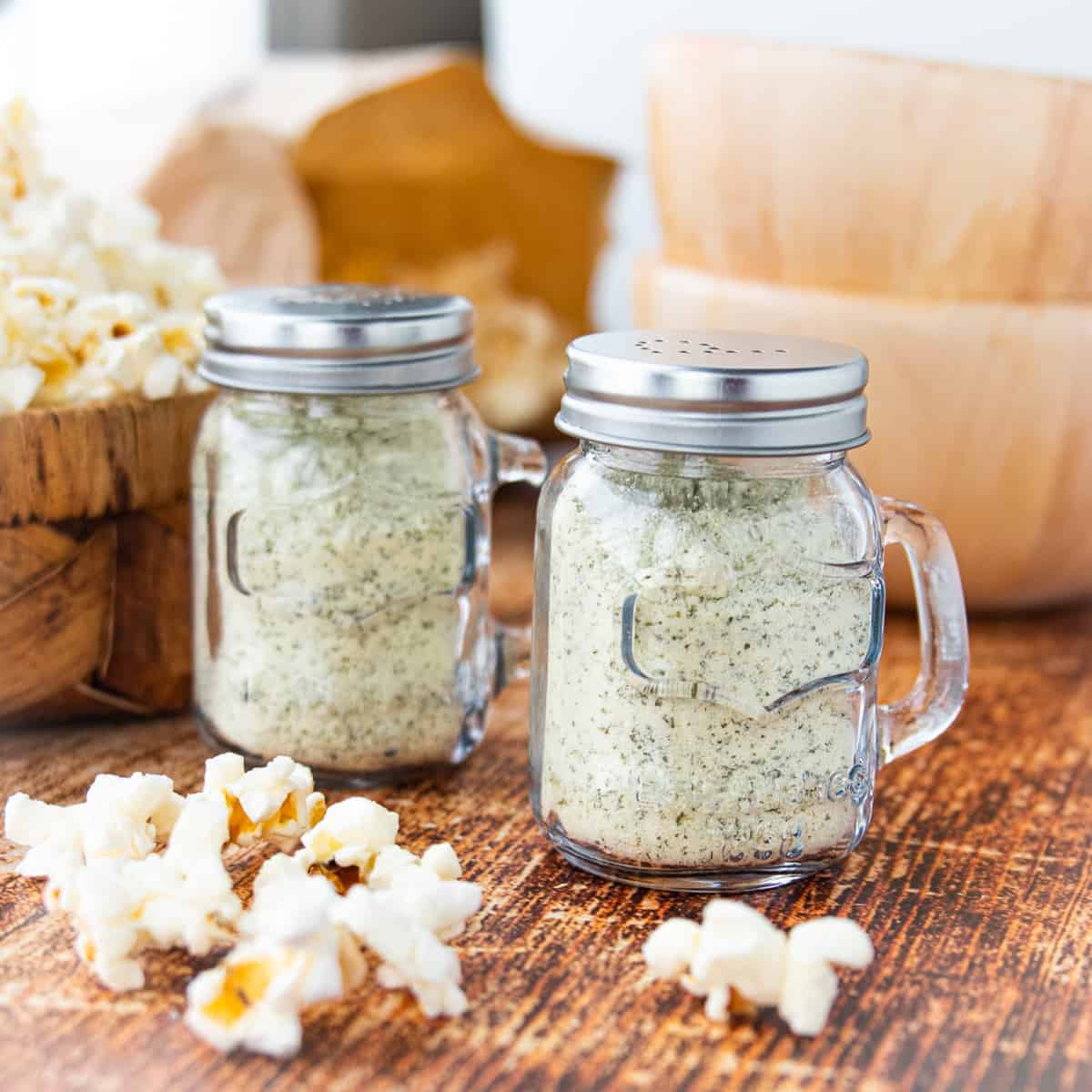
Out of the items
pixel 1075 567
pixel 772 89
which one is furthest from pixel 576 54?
pixel 1075 567

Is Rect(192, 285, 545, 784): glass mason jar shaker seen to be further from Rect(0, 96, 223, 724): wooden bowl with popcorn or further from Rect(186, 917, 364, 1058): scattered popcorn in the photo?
Rect(186, 917, 364, 1058): scattered popcorn

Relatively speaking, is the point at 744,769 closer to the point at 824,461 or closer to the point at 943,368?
the point at 824,461

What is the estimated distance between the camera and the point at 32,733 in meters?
0.88

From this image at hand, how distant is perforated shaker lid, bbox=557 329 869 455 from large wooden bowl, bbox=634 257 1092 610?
0.99 feet

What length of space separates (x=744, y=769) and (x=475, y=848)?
0.16 meters

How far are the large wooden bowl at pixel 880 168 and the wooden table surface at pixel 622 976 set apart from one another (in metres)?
0.33

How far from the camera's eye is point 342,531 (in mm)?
753

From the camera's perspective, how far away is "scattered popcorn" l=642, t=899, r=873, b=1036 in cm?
57

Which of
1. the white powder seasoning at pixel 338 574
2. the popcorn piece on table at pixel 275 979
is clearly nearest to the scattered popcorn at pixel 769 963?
the popcorn piece on table at pixel 275 979

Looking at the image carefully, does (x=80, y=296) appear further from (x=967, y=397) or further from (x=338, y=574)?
(x=967, y=397)

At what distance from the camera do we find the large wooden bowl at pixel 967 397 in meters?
0.97

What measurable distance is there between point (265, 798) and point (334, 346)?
229 mm

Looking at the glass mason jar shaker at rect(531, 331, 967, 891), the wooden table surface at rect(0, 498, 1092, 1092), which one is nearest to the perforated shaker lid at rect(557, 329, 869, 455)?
the glass mason jar shaker at rect(531, 331, 967, 891)

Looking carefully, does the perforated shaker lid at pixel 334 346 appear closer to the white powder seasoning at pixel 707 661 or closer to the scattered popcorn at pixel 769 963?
the white powder seasoning at pixel 707 661
